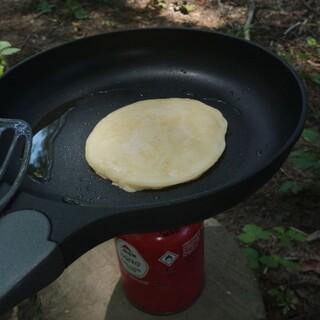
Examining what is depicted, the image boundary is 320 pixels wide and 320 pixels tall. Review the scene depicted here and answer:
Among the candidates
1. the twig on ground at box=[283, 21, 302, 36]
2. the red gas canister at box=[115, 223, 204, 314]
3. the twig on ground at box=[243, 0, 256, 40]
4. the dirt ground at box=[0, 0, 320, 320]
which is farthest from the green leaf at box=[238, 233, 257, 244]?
the twig on ground at box=[283, 21, 302, 36]

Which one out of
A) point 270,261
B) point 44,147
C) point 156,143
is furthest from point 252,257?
point 44,147

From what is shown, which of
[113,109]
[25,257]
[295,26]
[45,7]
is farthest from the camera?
[45,7]

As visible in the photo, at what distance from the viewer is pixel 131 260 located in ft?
5.31

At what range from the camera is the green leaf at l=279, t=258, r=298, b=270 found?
1965 millimetres

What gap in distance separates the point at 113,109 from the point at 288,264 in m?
1.00

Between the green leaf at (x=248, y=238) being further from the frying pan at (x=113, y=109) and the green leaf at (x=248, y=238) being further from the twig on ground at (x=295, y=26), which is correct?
the twig on ground at (x=295, y=26)

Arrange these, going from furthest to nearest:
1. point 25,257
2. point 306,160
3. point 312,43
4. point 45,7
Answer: point 45,7, point 312,43, point 306,160, point 25,257

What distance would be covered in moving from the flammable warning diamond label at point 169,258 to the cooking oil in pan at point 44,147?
1.54ft

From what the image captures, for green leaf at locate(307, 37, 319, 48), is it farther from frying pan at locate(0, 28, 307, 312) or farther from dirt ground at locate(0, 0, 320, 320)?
frying pan at locate(0, 28, 307, 312)

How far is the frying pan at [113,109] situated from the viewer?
3.16 ft

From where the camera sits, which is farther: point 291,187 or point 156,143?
point 291,187

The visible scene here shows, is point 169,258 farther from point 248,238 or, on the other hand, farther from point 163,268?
point 248,238

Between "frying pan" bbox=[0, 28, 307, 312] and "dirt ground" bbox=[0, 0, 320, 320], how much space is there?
825mm

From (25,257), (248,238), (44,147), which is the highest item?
(25,257)
